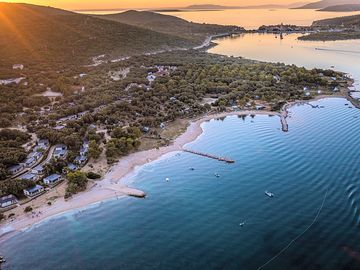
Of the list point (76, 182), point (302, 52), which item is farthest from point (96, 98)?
point (302, 52)

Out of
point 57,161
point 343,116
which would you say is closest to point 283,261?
point 57,161

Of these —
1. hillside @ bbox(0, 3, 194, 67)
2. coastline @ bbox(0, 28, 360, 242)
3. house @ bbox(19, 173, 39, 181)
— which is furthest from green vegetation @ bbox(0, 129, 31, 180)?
hillside @ bbox(0, 3, 194, 67)

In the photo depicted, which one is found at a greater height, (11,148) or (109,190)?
(11,148)

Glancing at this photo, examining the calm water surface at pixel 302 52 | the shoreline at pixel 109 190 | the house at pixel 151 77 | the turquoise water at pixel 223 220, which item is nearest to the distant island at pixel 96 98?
the shoreline at pixel 109 190

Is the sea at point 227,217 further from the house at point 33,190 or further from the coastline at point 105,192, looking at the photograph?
the house at point 33,190

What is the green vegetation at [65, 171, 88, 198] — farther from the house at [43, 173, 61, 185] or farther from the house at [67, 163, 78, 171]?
the house at [67, 163, 78, 171]

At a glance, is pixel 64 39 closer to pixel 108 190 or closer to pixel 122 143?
pixel 122 143
